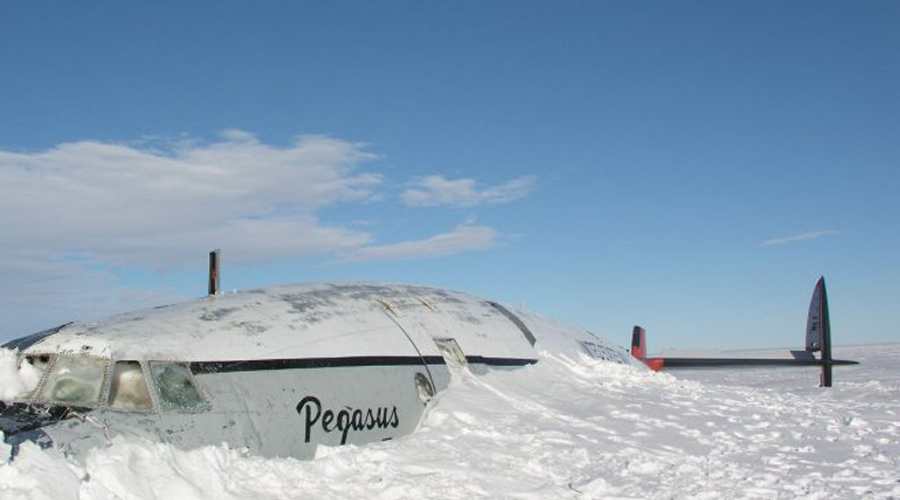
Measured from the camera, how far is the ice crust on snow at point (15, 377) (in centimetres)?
704

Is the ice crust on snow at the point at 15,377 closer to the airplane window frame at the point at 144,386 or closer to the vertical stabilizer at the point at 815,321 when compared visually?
the airplane window frame at the point at 144,386

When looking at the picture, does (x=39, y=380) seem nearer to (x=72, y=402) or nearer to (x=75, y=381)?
(x=75, y=381)

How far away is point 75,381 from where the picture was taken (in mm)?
7207

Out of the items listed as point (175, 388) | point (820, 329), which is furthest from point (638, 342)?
point (175, 388)

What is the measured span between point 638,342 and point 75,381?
60.2ft

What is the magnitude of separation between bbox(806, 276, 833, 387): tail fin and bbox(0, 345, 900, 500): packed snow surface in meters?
12.1

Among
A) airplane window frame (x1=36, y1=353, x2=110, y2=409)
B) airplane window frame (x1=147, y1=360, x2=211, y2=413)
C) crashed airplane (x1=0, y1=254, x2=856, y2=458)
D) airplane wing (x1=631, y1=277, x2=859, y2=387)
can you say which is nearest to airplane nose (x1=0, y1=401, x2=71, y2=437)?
crashed airplane (x1=0, y1=254, x2=856, y2=458)

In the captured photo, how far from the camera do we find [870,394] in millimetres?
26734

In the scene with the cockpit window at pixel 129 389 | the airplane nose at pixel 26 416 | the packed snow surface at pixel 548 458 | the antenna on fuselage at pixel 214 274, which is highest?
the antenna on fuselage at pixel 214 274

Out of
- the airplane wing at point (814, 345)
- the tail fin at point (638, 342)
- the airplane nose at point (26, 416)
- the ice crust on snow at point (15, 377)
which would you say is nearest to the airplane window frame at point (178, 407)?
the airplane nose at point (26, 416)

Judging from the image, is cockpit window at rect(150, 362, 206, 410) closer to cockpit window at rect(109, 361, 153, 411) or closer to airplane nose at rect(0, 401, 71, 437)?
cockpit window at rect(109, 361, 153, 411)

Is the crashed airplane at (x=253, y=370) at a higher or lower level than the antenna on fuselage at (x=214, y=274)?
lower

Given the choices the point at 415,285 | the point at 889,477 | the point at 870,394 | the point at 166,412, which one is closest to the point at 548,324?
the point at 415,285

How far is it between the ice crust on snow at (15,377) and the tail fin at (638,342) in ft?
60.4
